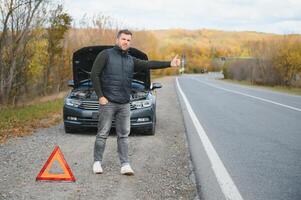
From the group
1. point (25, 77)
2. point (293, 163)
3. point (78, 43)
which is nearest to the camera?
point (293, 163)

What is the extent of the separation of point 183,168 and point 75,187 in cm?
187

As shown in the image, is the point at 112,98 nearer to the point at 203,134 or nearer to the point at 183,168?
the point at 183,168

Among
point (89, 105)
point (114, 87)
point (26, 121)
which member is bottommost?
point (26, 121)

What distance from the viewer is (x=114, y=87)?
636cm

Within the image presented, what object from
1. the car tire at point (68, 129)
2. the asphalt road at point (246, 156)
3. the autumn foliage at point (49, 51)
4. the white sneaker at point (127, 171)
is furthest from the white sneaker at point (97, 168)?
the autumn foliage at point (49, 51)

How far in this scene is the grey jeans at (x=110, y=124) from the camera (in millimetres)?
6449

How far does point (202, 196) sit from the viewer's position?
5.33 m

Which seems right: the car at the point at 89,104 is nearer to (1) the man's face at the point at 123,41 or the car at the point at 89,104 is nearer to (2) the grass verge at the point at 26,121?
(2) the grass verge at the point at 26,121

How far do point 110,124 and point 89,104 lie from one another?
348cm

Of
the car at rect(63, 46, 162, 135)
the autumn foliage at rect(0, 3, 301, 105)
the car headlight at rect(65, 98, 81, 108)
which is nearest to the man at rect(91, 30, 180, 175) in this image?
the car at rect(63, 46, 162, 135)

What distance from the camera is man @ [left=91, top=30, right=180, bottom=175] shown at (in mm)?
6312

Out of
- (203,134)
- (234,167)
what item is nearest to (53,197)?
(234,167)

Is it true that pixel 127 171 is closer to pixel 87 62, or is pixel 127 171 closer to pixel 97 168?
pixel 97 168

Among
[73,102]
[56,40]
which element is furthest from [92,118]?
[56,40]
